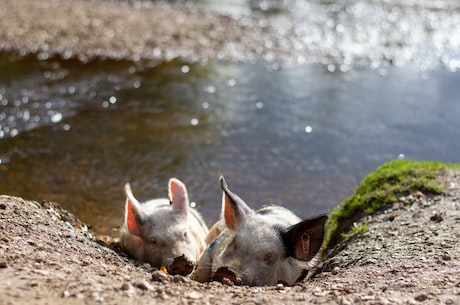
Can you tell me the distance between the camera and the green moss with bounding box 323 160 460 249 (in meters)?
8.73

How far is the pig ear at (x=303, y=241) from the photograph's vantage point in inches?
267

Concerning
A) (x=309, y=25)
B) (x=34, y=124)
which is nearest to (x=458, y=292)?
(x=34, y=124)

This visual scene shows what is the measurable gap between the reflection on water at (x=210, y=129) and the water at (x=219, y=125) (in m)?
0.03

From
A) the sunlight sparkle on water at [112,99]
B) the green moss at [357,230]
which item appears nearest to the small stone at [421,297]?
the green moss at [357,230]

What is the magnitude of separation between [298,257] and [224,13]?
20490 mm

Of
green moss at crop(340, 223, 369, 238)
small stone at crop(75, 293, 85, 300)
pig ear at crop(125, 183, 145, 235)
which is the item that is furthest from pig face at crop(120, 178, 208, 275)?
small stone at crop(75, 293, 85, 300)

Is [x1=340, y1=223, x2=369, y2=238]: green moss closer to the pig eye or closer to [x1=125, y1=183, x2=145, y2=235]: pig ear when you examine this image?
the pig eye

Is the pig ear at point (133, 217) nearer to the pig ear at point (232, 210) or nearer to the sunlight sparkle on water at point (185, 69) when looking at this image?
the pig ear at point (232, 210)

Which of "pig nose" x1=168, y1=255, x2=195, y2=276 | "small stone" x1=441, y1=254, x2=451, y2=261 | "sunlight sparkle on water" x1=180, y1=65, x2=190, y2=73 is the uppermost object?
"sunlight sparkle on water" x1=180, y1=65, x2=190, y2=73

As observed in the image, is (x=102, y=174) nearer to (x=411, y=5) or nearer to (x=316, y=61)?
(x=316, y=61)

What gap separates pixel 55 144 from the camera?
12.7 metres

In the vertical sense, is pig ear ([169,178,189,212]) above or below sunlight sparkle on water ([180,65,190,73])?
below

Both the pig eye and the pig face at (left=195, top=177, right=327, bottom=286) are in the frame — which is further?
the pig eye

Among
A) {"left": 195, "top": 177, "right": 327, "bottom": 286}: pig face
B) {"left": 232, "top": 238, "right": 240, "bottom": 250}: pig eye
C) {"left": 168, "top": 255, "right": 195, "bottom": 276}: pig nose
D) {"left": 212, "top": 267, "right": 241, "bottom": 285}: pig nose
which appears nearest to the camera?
{"left": 212, "top": 267, "right": 241, "bottom": 285}: pig nose
